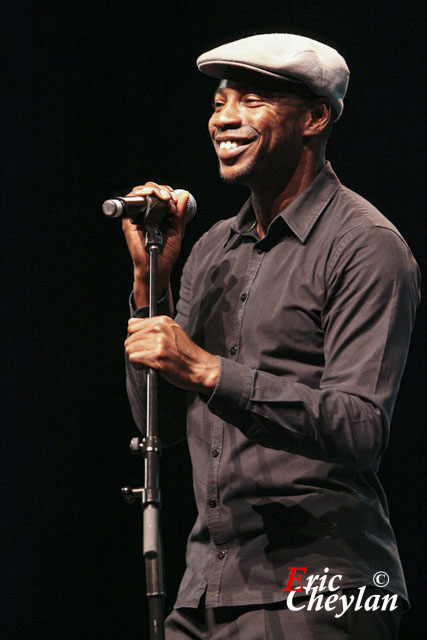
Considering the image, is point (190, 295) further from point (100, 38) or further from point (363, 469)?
point (100, 38)

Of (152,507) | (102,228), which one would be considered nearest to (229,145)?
(152,507)

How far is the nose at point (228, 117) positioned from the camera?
6.81 feet

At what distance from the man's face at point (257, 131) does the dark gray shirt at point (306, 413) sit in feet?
0.41

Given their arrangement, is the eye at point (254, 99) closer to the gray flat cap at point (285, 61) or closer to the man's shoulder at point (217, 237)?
the gray flat cap at point (285, 61)

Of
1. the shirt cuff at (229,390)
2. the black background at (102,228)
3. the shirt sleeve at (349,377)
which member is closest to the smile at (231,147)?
the shirt sleeve at (349,377)

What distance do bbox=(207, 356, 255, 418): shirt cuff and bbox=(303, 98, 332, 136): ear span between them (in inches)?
27.6

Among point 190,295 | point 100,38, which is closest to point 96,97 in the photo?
point 100,38

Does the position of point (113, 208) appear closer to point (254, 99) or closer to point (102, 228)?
point (254, 99)

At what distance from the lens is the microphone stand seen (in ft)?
5.07

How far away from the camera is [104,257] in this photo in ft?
11.6

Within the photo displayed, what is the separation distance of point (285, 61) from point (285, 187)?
289 millimetres

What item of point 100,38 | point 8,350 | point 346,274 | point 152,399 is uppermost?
point 100,38

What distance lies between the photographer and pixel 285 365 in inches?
75.2

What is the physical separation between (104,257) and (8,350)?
52cm
